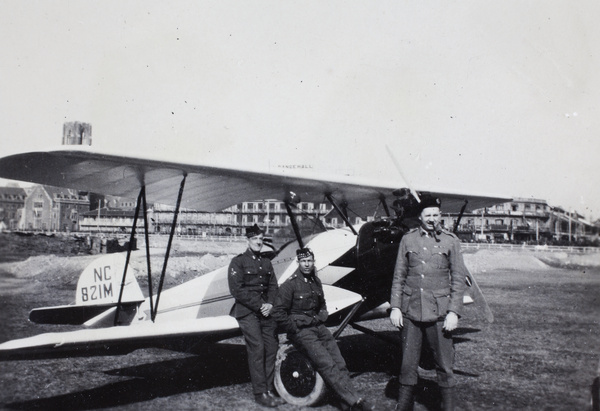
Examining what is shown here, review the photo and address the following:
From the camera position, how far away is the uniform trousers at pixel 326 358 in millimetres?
4637

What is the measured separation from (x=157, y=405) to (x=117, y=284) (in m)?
3.23

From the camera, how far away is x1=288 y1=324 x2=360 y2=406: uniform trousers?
15.2ft

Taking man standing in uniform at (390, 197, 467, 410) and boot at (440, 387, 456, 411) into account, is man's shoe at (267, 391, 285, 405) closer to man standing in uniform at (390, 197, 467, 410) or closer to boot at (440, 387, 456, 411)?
man standing in uniform at (390, 197, 467, 410)

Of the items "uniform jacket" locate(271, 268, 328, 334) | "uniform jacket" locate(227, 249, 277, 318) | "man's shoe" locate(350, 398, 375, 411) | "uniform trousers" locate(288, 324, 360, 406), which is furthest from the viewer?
"uniform jacket" locate(227, 249, 277, 318)

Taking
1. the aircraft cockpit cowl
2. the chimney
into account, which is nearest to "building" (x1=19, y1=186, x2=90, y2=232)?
the chimney

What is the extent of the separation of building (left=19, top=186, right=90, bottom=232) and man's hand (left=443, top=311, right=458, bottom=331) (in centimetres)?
11656

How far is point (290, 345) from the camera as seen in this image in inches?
211

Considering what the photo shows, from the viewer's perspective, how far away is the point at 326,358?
479cm

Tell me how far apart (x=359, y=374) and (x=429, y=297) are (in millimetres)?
2784

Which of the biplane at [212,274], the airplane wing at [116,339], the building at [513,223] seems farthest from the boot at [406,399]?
the building at [513,223]

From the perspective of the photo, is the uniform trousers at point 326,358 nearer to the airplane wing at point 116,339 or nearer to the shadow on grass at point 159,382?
the airplane wing at point 116,339

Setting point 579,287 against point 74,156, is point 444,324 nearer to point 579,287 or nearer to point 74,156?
point 74,156

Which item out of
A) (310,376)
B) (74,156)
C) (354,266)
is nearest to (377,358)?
(354,266)

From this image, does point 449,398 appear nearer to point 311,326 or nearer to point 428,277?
point 428,277
